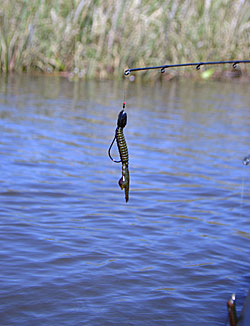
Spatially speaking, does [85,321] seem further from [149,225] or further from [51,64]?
[51,64]

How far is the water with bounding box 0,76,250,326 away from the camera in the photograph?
16.5 feet

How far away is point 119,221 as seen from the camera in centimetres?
696

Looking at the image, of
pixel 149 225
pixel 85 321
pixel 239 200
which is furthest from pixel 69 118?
pixel 85 321

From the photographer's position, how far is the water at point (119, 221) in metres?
5.04

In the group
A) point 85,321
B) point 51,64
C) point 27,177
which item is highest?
point 51,64

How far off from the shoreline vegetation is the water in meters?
4.74

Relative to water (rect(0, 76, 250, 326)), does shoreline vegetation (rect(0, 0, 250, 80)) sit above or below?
above

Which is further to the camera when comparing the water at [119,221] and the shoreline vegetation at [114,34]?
the shoreline vegetation at [114,34]

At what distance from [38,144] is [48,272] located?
509 cm

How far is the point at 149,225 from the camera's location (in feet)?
22.6

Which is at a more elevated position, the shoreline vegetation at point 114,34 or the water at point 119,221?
the shoreline vegetation at point 114,34

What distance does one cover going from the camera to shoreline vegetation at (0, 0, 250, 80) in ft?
58.4

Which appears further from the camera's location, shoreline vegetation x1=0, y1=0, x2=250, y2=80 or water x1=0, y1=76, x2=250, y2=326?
shoreline vegetation x1=0, y1=0, x2=250, y2=80

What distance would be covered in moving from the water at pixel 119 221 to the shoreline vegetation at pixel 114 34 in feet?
15.6
